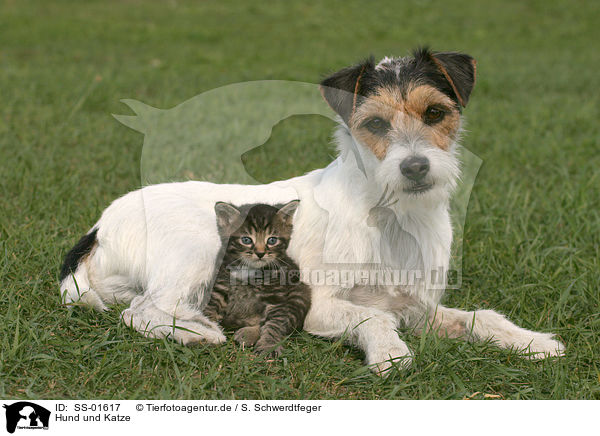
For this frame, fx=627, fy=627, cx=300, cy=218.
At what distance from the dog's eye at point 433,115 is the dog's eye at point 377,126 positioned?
236 mm

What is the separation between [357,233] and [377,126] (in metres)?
0.64

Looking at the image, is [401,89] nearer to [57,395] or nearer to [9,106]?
[57,395]

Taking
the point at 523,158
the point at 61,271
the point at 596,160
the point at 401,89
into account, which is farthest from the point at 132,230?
the point at 596,160

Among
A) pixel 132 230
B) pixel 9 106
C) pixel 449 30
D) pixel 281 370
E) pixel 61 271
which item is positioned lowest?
pixel 281 370

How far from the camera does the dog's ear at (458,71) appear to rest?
3609 millimetres

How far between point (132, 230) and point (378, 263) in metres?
1.54

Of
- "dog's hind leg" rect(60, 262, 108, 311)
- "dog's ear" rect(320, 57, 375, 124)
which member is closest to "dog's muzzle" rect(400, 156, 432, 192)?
"dog's ear" rect(320, 57, 375, 124)

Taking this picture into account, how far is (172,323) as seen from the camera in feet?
11.7

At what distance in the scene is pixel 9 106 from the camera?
8.69 meters

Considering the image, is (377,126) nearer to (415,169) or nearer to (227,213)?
(415,169)

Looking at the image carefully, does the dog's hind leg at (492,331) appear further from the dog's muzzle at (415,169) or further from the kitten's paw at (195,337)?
the kitten's paw at (195,337)


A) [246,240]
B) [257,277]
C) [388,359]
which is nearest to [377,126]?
[246,240]
